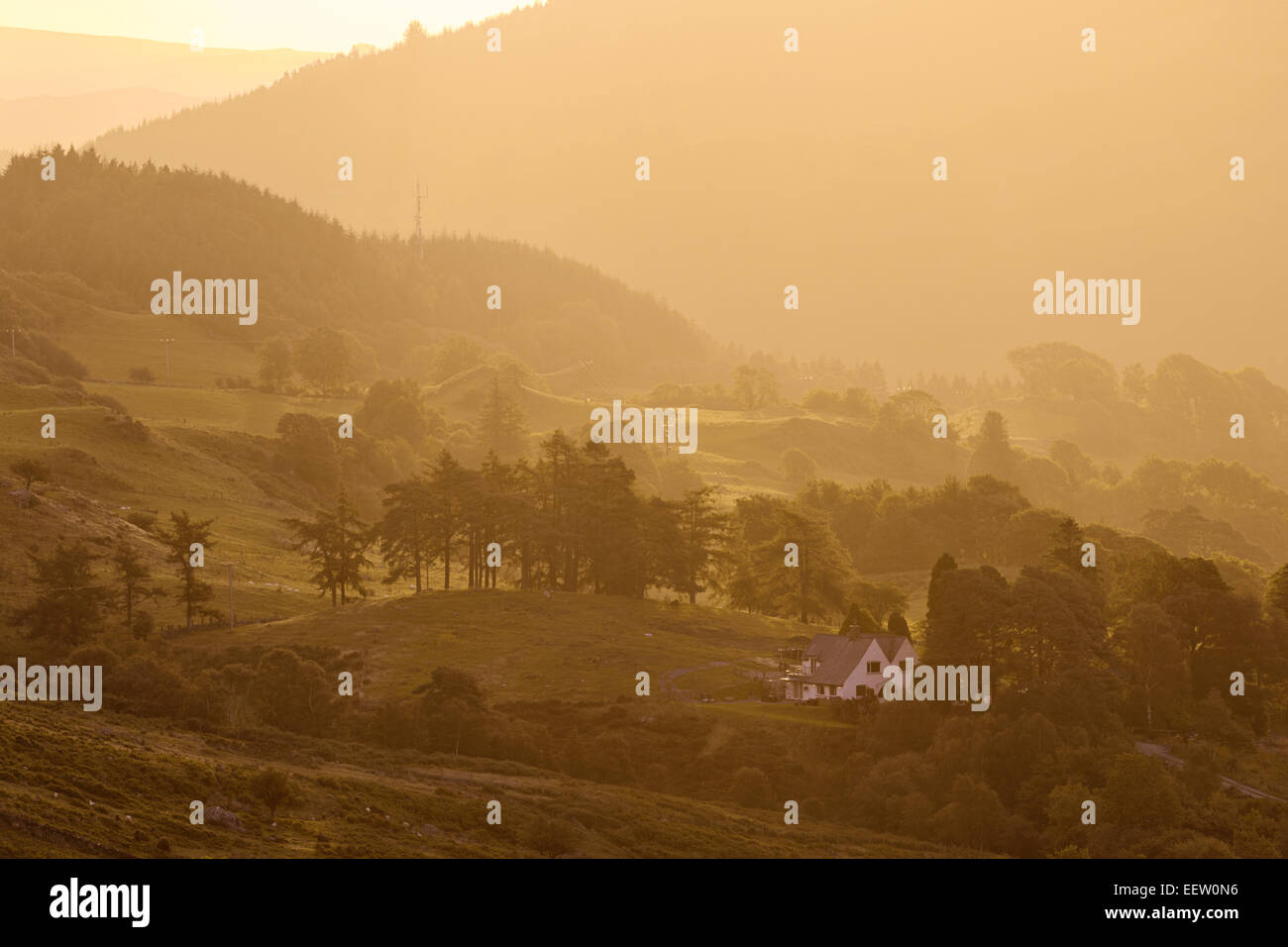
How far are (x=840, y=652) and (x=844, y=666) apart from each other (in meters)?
1.32

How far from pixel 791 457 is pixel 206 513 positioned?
101792mm

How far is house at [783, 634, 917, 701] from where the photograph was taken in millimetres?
72250

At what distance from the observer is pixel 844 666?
72.9 meters

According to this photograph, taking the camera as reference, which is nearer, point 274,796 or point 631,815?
point 274,796

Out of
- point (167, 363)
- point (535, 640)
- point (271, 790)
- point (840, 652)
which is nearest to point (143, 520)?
point (535, 640)

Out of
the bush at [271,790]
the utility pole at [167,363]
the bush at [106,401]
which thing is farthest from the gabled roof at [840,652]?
the utility pole at [167,363]

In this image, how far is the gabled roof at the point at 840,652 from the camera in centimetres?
7250

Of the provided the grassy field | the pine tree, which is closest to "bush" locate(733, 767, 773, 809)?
the grassy field

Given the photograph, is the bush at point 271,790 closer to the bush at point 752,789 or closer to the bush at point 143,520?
the bush at point 752,789

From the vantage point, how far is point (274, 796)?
1750 inches

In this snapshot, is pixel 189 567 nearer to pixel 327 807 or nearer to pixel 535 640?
pixel 535 640

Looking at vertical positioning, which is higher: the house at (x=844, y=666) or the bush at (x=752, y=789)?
the house at (x=844, y=666)
